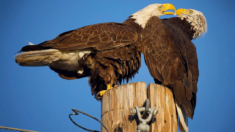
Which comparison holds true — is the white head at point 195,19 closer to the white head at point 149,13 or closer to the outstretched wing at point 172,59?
the white head at point 149,13

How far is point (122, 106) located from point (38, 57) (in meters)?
2.14

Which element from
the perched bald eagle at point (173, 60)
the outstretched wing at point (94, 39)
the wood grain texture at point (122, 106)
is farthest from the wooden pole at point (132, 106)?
the outstretched wing at point (94, 39)

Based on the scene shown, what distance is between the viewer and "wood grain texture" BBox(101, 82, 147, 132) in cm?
299

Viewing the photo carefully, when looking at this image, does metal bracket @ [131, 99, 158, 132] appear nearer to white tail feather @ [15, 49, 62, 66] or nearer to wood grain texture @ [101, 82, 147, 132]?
wood grain texture @ [101, 82, 147, 132]

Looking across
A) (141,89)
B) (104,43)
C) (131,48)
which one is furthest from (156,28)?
(141,89)

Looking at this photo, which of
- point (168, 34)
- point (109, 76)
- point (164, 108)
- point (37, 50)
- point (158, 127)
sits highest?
point (168, 34)

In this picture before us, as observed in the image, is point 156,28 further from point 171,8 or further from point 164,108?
point 164,108

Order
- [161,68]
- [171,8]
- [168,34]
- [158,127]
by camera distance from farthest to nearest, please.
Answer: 1. [171,8]
2. [168,34]
3. [161,68]
4. [158,127]

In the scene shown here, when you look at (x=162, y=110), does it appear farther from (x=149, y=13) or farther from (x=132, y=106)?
(x=149, y=13)

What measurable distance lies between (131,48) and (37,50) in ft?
4.85

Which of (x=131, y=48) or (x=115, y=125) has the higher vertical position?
(x=131, y=48)

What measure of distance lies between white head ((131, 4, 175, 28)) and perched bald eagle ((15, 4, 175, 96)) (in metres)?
0.57

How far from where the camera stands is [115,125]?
301 cm

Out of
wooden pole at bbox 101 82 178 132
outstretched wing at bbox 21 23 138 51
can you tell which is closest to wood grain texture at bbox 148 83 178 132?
wooden pole at bbox 101 82 178 132
